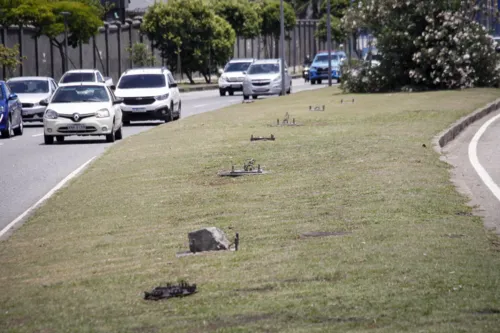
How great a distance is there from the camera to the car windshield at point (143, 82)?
117 feet

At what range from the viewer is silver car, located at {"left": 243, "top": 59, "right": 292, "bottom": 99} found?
51312 millimetres

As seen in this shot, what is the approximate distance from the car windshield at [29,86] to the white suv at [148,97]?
297 cm

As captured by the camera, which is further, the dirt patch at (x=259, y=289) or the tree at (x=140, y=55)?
the tree at (x=140, y=55)

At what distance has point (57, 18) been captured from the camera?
204 feet

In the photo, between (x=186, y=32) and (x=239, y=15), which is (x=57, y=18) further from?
(x=239, y=15)

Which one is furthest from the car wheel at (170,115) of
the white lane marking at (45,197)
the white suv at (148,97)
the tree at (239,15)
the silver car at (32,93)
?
the tree at (239,15)

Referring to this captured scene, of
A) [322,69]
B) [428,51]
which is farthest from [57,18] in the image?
[428,51]

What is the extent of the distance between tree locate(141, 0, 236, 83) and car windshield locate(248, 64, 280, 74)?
21581 millimetres

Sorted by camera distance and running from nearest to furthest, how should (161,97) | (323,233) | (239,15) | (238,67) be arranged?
(323,233) → (161,97) → (238,67) → (239,15)

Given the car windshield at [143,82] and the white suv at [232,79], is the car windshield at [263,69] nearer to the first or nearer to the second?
the white suv at [232,79]

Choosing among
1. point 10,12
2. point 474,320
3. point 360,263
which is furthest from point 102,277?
point 10,12

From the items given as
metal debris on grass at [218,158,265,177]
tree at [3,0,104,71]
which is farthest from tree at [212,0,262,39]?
metal debris on grass at [218,158,265,177]

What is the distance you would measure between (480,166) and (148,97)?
17859 millimetres

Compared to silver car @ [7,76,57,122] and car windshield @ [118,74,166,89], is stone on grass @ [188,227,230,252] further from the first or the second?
silver car @ [7,76,57,122]
